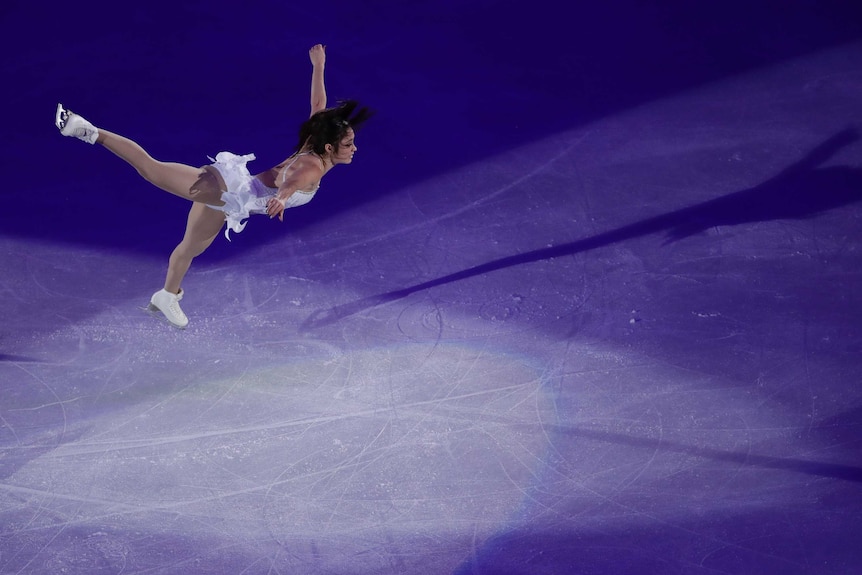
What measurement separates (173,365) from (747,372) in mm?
3568

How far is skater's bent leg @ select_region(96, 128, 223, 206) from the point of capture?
5801mm

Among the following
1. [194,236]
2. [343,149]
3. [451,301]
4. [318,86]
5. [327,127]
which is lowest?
[451,301]

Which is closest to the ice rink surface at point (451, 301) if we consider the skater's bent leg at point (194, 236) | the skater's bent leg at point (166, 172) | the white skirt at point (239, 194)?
the skater's bent leg at point (194, 236)

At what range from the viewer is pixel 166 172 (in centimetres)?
585

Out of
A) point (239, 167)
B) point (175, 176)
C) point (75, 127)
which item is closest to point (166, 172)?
point (175, 176)

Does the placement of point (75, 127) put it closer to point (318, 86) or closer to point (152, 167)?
point (152, 167)

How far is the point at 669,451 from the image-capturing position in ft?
20.9

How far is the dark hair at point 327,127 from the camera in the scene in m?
5.86

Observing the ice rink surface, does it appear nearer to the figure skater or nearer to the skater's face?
the figure skater

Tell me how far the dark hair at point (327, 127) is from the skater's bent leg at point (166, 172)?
0.55m

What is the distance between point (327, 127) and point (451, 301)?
1.79m

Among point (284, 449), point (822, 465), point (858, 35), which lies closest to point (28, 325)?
point (284, 449)

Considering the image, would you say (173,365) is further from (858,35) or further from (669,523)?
(858,35)

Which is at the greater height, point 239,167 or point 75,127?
point 75,127
